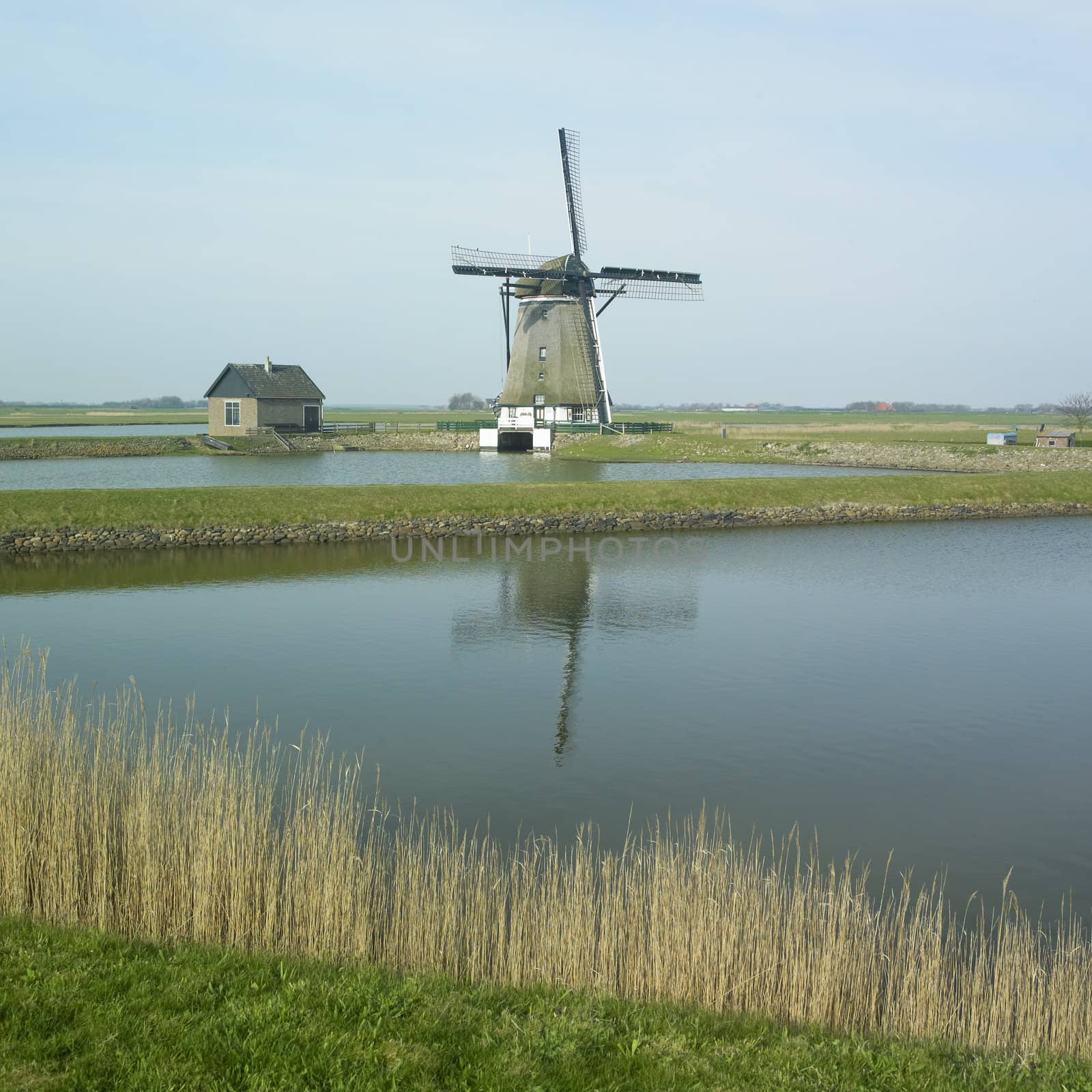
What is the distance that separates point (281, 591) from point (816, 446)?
4948cm

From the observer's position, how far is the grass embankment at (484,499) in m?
32.7

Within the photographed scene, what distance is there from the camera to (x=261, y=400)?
265ft

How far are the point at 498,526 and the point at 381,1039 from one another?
30424 mm

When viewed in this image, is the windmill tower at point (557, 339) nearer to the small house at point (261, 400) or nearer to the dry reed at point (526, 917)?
the small house at point (261, 400)

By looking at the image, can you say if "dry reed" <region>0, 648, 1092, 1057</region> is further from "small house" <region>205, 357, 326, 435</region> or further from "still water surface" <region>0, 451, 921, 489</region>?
"small house" <region>205, 357, 326, 435</region>

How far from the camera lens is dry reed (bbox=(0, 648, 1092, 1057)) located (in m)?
7.12

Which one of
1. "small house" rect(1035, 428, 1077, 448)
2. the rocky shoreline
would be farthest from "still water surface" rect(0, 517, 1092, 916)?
"small house" rect(1035, 428, 1077, 448)

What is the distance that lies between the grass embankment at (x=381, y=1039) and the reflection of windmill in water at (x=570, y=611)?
28.6ft

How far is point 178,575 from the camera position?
27.3 m

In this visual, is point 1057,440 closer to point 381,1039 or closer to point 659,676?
point 659,676

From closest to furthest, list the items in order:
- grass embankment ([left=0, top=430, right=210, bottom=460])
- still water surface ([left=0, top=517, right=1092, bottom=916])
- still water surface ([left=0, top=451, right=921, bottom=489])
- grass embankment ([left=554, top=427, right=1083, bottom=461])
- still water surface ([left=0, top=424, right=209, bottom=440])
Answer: still water surface ([left=0, top=517, right=1092, bottom=916]) < still water surface ([left=0, top=451, right=921, bottom=489]) < grass embankment ([left=554, top=427, right=1083, bottom=461]) < grass embankment ([left=0, top=430, right=210, bottom=460]) < still water surface ([left=0, top=424, right=209, bottom=440])

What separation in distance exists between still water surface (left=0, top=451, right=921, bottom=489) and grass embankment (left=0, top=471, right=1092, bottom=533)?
16.0 ft

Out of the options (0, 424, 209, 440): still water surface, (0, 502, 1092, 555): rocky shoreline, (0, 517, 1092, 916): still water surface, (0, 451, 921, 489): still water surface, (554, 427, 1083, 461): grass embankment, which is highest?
(0, 424, 209, 440): still water surface

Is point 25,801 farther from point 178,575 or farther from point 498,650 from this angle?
point 178,575
